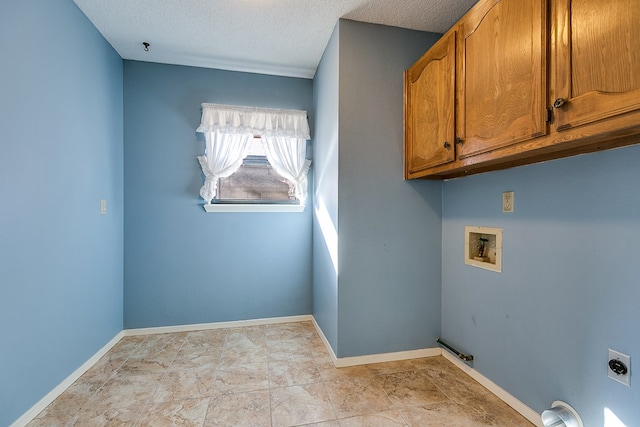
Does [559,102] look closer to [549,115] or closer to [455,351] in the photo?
[549,115]

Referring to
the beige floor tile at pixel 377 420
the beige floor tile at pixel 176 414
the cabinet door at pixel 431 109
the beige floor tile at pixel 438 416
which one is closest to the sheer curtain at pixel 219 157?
the cabinet door at pixel 431 109

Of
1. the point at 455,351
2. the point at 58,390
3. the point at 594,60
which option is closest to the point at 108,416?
the point at 58,390

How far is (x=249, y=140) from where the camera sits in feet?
9.28

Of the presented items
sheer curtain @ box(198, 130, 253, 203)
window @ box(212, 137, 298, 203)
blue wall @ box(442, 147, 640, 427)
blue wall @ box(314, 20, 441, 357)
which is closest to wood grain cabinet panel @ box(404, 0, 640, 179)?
blue wall @ box(442, 147, 640, 427)

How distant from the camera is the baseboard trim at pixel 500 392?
4.90 feet

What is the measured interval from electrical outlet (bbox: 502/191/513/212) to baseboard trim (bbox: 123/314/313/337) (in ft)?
6.88

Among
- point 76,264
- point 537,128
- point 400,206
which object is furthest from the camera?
point 400,206

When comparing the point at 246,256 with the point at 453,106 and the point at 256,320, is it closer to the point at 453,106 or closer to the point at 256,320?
the point at 256,320

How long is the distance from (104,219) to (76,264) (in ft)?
1.56

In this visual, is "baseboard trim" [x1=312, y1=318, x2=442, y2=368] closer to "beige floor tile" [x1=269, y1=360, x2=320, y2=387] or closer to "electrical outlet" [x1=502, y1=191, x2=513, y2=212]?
"beige floor tile" [x1=269, y1=360, x2=320, y2=387]

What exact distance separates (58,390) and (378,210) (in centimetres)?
236

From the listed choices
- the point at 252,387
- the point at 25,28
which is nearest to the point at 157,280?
the point at 252,387

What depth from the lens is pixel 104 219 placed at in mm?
2320

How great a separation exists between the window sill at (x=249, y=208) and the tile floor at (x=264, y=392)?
1.23m
